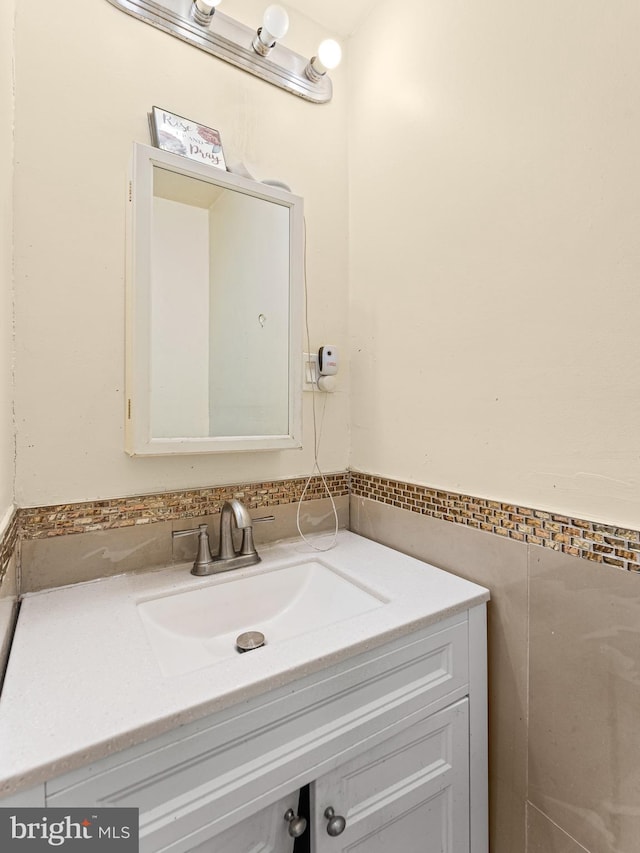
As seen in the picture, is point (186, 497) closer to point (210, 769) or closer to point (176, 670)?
point (176, 670)

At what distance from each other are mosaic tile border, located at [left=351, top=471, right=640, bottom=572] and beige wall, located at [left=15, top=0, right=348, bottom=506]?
501 mm

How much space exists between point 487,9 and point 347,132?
0.55m

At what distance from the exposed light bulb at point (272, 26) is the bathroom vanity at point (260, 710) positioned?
1.45 meters

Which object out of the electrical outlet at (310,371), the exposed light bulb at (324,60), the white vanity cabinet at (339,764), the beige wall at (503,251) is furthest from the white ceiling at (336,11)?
the white vanity cabinet at (339,764)

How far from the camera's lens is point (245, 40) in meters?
1.20

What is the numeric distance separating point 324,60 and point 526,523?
140cm

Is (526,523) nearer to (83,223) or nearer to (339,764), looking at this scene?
(339,764)

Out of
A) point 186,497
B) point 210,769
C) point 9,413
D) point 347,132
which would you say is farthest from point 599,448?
point 347,132

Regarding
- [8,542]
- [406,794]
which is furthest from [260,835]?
[8,542]

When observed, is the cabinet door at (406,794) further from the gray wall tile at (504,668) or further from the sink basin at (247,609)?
the sink basin at (247,609)

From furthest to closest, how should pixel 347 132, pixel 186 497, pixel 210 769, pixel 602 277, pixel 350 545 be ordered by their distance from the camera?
pixel 347 132 < pixel 350 545 < pixel 186 497 < pixel 602 277 < pixel 210 769

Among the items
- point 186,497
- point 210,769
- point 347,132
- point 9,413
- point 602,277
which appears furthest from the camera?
point 347,132

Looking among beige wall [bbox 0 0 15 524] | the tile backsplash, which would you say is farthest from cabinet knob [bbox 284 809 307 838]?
beige wall [bbox 0 0 15 524]

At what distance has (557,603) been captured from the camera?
814 mm
